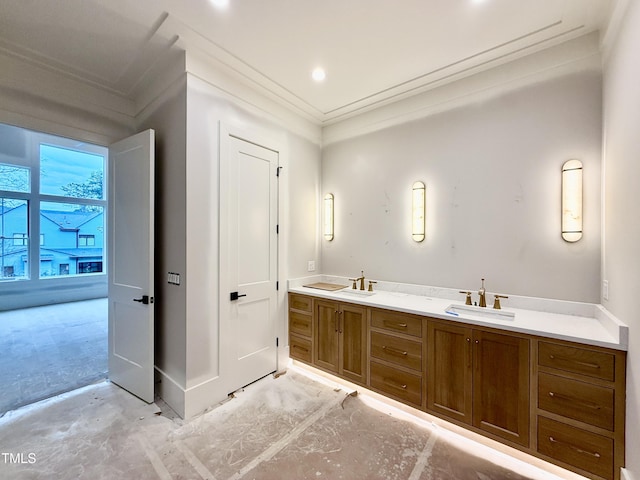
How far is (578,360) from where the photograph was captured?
1.61 m

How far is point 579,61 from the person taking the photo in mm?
Result: 2053

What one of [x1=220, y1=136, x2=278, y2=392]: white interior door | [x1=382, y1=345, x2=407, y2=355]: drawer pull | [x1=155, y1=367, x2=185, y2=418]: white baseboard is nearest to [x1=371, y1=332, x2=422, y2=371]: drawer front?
[x1=382, y1=345, x2=407, y2=355]: drawer pull

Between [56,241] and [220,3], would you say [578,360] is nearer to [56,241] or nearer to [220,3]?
[220,3]

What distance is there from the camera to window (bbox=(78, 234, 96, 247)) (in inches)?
275

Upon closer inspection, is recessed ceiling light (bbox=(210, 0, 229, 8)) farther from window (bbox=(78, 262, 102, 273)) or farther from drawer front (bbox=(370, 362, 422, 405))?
window (bbox=(78, 262, 102, 273))

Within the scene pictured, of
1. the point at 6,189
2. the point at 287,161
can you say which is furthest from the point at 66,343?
the point at 6,189

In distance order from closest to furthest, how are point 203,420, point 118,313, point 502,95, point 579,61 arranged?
point 579,61, point 203,420, point 502,95, point 118,313

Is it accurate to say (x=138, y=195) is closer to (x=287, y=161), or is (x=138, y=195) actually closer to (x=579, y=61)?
(x=287, y=161)

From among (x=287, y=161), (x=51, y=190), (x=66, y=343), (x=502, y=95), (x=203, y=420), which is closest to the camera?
(x=203, y=420)

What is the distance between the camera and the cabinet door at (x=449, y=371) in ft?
6.52

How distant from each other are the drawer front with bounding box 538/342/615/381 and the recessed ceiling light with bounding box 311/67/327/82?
2808 millimetres

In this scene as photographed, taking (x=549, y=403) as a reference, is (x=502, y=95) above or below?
above

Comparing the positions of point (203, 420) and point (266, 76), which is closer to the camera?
point (203, 420)

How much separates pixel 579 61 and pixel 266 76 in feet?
8.57
